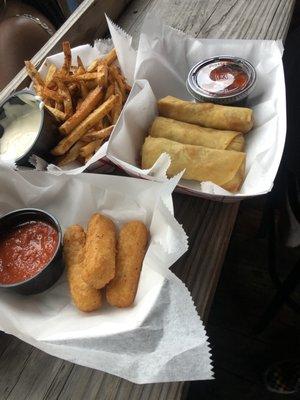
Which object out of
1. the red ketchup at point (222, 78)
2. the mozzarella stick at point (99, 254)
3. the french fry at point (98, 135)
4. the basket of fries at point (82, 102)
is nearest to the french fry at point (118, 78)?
the basket of fries at point (82, 102)

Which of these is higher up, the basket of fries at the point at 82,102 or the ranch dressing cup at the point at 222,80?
the basket of fries at the point at 82,102

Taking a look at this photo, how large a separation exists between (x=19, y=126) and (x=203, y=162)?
76 centimetres

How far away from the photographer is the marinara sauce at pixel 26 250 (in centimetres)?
126

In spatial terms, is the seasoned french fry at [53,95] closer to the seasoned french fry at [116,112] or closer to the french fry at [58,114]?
the french fry at [58,114]

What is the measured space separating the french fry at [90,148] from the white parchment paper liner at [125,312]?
0.13 metres

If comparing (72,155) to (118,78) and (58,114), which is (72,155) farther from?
(118,78)

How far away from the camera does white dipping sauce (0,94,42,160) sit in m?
1.59

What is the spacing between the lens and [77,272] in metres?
1.25

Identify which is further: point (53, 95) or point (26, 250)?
point (53, 95)

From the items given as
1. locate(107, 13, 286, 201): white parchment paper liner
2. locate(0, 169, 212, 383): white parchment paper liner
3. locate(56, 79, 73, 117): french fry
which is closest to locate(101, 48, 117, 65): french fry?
locate(107, 13, 286, 201): white parchment paper liner

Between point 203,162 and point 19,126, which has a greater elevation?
point 19,126

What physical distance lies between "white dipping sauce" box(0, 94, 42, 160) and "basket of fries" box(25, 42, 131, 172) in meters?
0.06

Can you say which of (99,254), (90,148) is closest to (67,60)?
(90,148)

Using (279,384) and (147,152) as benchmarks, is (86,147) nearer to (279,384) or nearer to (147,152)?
(147,152)
